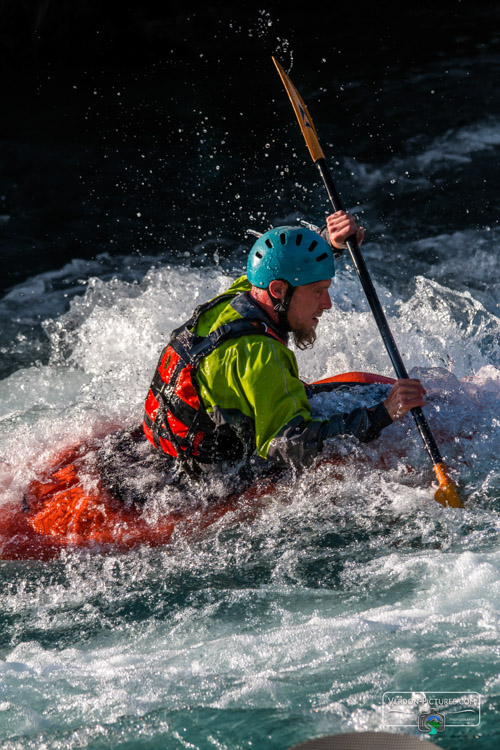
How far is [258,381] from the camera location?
11.0 feet

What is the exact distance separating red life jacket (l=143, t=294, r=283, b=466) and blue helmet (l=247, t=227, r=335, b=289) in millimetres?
238

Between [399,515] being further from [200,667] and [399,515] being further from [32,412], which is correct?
[32,412]

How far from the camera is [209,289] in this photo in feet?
21.2

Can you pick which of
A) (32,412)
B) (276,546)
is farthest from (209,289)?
(276,546)

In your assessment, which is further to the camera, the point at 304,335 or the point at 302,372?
the point at 302,372

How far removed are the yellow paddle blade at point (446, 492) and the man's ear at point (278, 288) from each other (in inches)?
47.4

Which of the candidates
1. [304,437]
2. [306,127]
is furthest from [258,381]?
[306,127]

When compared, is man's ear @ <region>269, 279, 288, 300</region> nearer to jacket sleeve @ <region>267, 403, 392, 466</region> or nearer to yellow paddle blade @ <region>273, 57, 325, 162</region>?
jacket sleeve @ <region>267, 403, 392, 466</region>

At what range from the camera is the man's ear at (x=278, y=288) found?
3.60 m

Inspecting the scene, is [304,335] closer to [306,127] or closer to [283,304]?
[283,304]

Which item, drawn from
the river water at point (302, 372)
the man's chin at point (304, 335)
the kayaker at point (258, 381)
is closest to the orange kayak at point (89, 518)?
the river water at point (302, 372)

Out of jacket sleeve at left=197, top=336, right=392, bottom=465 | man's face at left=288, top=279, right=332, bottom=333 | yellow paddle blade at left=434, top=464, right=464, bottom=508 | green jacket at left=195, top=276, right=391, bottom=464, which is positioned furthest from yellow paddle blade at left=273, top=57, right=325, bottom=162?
yellow paddle blade at left=434, top=464, right=464, bottom=508

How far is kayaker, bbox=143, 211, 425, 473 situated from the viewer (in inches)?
133

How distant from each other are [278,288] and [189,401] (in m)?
0.69
